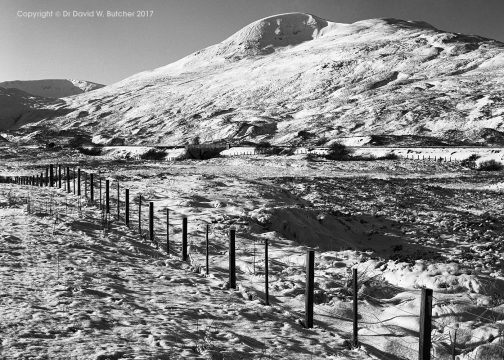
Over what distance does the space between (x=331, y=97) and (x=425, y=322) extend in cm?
12271

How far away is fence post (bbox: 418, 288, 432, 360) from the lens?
6.07 metres

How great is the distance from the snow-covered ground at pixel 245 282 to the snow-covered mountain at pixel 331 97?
65.3m

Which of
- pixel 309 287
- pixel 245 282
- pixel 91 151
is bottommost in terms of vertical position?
pixel 245 282

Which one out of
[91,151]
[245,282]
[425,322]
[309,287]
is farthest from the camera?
[91,151]

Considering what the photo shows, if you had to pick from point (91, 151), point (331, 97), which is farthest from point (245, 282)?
point (331, 97)

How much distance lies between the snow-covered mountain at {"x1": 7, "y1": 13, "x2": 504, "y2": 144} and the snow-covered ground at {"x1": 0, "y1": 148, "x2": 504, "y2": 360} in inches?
2570

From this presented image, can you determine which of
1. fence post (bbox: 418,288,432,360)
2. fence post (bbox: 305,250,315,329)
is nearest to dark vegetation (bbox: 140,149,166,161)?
fence post (bbox: 305,250,315,329)

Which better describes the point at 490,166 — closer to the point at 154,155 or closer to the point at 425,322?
the point at 154,155

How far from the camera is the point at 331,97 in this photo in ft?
409

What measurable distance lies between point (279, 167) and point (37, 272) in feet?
125

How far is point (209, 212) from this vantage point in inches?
749

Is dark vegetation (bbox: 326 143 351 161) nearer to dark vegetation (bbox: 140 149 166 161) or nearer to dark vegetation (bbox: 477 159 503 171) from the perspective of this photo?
dark vegetation (bbox: 477 159 503 171)

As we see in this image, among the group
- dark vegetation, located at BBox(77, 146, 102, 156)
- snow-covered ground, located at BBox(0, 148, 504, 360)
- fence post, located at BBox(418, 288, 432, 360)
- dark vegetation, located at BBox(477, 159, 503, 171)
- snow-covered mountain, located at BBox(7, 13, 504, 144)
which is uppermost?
snow-covered mountain, located at BBox(7, 13, 504, 144)

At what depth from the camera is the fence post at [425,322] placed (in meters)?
6.07
